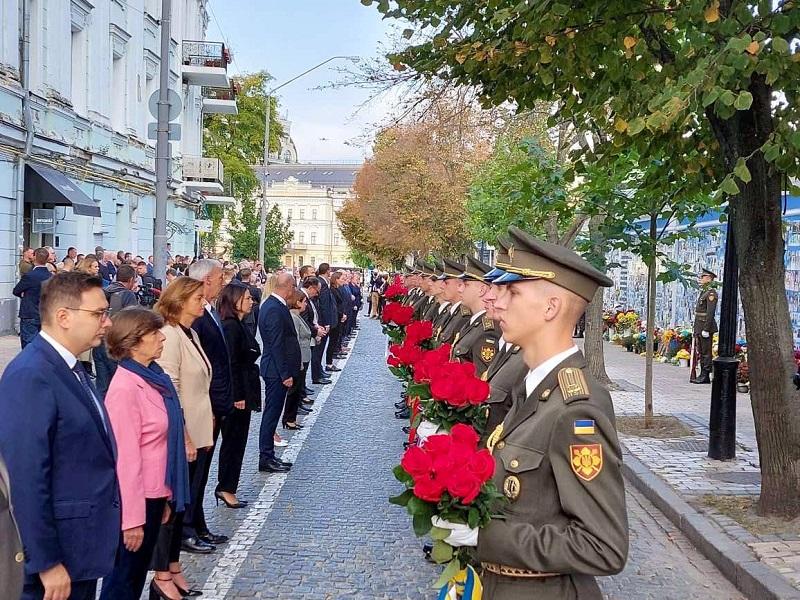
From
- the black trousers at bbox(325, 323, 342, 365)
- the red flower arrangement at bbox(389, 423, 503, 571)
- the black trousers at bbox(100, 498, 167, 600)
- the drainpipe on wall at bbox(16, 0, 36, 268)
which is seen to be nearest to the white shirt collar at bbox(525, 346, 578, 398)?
the red flower arrangement at bbox(389, 423, 503, 571)

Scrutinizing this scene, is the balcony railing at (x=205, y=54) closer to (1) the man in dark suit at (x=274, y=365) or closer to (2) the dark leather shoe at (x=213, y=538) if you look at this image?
(1) the man in dark suit at (x=274, y=365)

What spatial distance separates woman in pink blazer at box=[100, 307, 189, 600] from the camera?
14.9 ft

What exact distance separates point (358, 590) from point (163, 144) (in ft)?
41.7

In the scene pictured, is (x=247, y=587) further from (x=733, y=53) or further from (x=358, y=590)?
(x=733, y=53)

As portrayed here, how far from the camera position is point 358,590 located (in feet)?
19.6

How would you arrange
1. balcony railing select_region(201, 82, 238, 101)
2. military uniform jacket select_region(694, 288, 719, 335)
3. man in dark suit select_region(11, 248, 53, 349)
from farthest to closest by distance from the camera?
balcony railing select_region(201, 82, 238, 101) → military uniform jacket select_region(694, 288, 719, 335) → man in dark suit select_region(11, 248, 53, 349)

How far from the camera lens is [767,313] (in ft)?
24.6

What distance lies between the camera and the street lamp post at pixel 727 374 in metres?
9.70

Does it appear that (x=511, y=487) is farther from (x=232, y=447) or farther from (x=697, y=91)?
(x=232, y=447)

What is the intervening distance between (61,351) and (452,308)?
627cm

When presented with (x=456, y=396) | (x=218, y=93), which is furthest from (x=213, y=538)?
(x=218, y=93)

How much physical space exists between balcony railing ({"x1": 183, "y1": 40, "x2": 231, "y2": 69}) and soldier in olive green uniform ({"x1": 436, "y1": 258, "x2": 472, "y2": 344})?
31.2 m

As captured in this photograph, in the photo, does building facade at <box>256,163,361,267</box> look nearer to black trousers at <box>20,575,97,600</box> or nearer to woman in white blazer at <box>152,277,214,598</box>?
woman in white blazer at <box>152,277,214,598</box>

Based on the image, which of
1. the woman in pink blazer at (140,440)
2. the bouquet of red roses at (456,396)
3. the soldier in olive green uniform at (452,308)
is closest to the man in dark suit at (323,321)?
the soldier in olive green uniform at (452,308)
